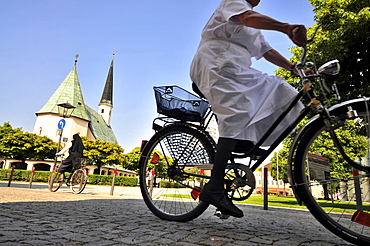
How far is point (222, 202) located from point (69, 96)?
211 ft

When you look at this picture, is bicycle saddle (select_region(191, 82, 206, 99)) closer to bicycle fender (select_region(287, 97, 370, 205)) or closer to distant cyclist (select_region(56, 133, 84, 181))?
bicycle fender (select_region(287, 97, 370, 205))

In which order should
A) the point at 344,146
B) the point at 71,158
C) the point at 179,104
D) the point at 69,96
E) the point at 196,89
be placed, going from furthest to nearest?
the point at 69,96 < the point at 71,158 < the point at 179,104 < the point at 196,89 < the point at 344,146

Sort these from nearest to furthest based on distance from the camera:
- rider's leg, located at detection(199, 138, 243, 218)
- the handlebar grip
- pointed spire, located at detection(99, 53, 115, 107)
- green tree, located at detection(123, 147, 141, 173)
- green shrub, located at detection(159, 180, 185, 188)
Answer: the handlebar grip < rider's leg, located at detection(199, 138, 243, 218) < green shrub, located at detection(159, 180, 185, 188) < green tree, located at detection(123, 147, 141, 173) < pointed spire, located at detection(99, 53, 115, 107)

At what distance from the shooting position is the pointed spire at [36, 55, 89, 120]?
200 feet

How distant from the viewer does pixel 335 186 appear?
223 cm

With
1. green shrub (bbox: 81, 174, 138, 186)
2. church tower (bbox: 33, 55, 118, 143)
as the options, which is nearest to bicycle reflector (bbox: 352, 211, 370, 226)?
green shrub (bbox: 81, 174, 138, 186)

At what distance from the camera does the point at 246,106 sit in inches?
97.0

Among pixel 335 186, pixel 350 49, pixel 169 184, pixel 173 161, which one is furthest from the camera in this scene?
pixel 350 49

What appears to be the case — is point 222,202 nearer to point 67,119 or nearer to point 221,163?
point 221,163

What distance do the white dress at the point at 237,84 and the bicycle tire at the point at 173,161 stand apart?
668 millimetres

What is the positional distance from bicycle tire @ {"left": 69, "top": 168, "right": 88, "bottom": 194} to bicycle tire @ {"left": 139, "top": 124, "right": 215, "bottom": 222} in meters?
7.24

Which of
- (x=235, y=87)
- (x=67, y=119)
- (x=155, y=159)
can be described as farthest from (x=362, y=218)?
(x=67, y=119)

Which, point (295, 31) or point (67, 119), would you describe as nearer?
point (295, 31)

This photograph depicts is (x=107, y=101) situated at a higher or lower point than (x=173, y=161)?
higher
